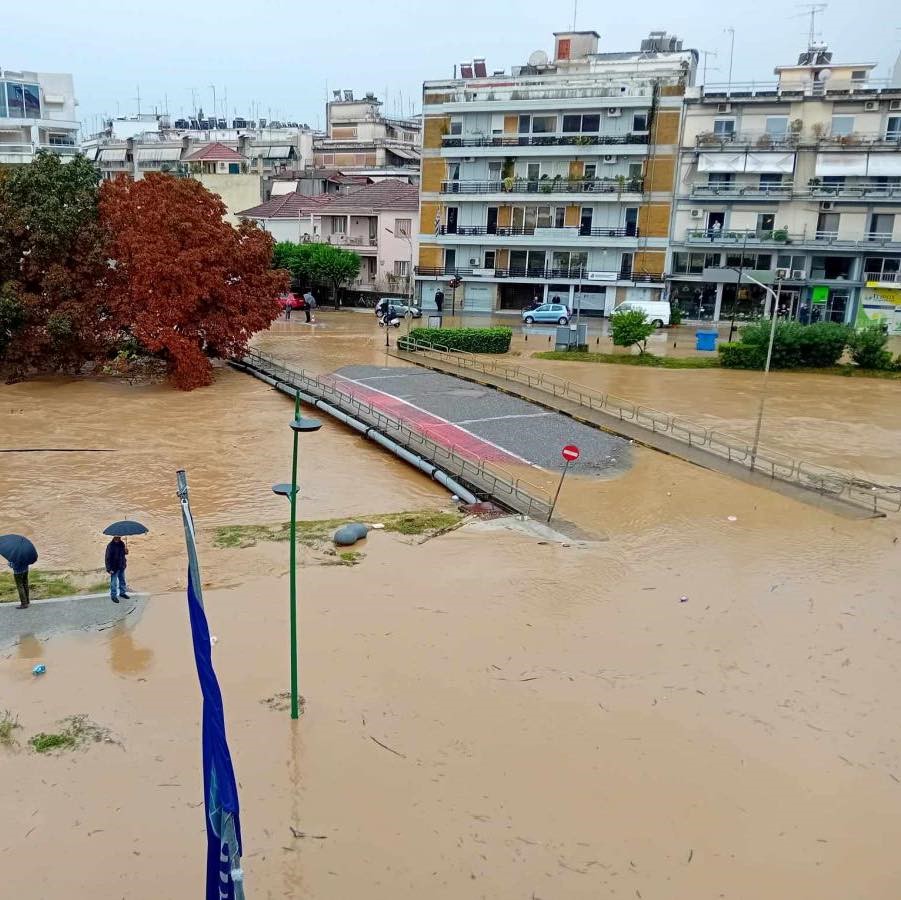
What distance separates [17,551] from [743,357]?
1144 inches

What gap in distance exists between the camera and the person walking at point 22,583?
12156 millimetres

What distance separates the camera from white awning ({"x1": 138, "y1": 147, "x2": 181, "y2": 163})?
80.8 meters

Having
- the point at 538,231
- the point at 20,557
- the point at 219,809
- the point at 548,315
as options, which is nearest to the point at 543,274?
the point at 538,231

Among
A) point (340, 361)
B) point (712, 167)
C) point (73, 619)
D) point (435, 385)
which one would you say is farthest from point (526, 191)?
point (73, 619)

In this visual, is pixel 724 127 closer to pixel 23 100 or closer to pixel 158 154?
pixel 158 154

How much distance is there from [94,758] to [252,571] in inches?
209

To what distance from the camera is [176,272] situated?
2809 cm

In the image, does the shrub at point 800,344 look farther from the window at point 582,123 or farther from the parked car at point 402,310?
the window at point 582,123

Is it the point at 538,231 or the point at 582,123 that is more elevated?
the point at 582,123

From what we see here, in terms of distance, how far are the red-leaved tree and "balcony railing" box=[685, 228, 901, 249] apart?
27186 millimetres

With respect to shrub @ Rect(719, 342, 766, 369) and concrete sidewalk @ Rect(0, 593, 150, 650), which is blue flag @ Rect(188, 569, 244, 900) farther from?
shrub @ Rect(719, 342, 766, 369)

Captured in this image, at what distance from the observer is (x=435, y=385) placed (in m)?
29.5

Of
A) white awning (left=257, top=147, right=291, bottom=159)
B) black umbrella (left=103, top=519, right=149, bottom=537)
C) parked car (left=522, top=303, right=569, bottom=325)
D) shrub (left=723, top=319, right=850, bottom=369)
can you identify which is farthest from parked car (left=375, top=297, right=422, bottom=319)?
black umbrella (left=103, top=519, right=149, bottom=537)

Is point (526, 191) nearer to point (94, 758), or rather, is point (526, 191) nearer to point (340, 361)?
point (340, 361)
